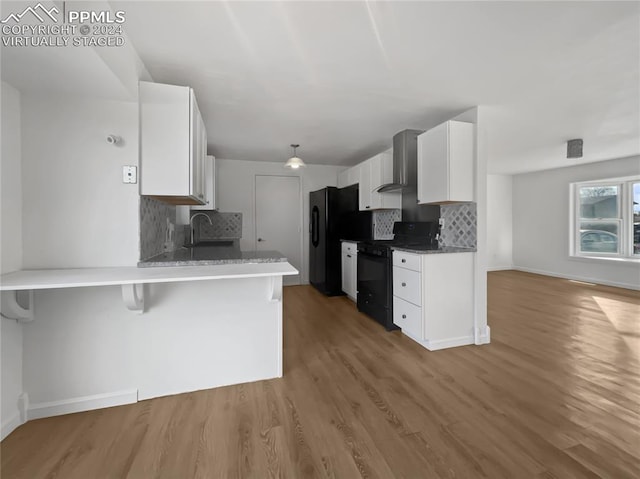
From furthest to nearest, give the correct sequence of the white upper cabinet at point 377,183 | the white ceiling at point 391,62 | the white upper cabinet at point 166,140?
the white upper cabinet at point 377,183, the white upper cabinet at point 166,140, the white ceiling at point 391,62

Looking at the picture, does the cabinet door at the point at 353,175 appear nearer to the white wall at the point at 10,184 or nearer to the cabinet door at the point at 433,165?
the cabinet door at the point at 433,165

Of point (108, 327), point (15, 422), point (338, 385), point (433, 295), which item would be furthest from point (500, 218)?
point (15, 422)

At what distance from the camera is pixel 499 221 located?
661cm

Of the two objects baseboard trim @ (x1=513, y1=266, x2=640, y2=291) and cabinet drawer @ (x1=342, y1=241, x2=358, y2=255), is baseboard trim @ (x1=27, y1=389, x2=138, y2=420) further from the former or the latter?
baseboard trim @ (x1=513, y1=266, x2=640, y2=291)

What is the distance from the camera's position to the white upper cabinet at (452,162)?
2594mm

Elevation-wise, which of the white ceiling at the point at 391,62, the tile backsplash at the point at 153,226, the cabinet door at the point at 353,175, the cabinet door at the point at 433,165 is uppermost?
the white ceiling at the point at 391,62

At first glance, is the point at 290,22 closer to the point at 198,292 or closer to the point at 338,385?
the point at 198,292

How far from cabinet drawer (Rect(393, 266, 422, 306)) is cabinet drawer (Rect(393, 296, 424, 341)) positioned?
58mm

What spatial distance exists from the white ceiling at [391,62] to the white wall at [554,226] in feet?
7.10

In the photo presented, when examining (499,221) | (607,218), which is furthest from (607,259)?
(499,221)

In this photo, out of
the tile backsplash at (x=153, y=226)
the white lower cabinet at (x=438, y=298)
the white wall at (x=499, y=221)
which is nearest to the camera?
the tile backsplash at (x=153, y=226)

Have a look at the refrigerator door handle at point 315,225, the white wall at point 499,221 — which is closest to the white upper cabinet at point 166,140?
the refrigerator door handle at point 315,225

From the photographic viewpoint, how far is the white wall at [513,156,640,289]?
4.88 metres

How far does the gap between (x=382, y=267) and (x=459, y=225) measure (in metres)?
0.91
